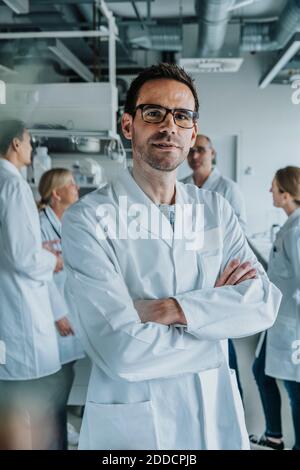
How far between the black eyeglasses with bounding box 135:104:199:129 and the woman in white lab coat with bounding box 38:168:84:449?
74 cm

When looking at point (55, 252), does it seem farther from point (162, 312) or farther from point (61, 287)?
point (162, 312)

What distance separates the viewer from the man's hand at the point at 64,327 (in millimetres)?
1598

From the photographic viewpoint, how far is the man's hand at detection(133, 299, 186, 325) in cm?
89

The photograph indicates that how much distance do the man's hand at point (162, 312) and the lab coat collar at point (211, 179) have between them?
1.40 ft

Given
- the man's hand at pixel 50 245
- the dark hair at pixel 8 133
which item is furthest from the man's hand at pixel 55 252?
the dark hair at pixel 8 133

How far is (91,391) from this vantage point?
100 centimetres

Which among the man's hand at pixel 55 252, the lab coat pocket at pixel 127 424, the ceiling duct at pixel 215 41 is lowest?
the lab coat pocket at pixel 127 424

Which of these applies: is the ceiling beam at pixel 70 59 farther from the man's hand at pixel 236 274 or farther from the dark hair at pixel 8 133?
the man's hand at pixel 236 274

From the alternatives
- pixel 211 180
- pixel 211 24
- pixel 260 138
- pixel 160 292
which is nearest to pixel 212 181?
pixel 211 180

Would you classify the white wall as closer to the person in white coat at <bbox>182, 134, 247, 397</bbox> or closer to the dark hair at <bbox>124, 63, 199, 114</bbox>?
the person in white coat at <bbox>182, 134, 247, 397</bbox>

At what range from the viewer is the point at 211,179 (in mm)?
1283

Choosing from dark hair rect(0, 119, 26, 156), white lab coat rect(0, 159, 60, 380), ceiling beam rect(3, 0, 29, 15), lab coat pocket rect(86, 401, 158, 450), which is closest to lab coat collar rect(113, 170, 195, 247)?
lab coat pocket rect(86, 401, 158, 450)

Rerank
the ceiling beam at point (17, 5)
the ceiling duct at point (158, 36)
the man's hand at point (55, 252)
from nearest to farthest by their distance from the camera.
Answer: the man's hand at point (55, 252) < the ceiling beam at point (17, 5) < the ceiling duct at point (158, 36)

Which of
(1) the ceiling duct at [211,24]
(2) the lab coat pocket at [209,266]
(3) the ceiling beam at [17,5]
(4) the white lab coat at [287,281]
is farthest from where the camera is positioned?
(1) the ceiling duct at [211,24]
